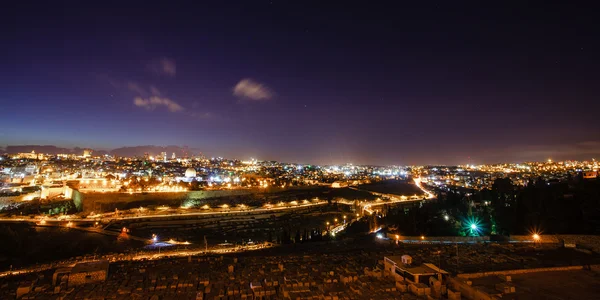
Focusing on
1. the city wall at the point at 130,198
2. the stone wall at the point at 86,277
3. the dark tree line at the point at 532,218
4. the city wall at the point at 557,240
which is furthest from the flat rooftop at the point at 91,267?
the city wall at the point at 130,198

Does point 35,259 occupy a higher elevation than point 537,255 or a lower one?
lower

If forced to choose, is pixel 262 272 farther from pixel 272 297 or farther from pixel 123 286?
pixel 123 286

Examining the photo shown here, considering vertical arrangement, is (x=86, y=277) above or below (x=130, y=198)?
above

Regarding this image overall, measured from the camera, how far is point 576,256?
1019 centimetres

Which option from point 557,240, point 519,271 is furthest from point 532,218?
point 519,271

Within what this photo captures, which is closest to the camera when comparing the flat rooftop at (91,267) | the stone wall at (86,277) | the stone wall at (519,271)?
the stone wall at (86,277)

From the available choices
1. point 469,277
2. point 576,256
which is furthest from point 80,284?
point 576,256

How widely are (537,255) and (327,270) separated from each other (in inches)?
292

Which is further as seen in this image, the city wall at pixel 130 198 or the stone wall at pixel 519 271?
the city wall at pixel 130 198

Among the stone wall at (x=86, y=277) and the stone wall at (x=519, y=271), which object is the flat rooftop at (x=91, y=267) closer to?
the stone wall at (x=86, y=277)

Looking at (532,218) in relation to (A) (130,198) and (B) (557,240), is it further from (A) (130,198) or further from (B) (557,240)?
(A) (130,198)

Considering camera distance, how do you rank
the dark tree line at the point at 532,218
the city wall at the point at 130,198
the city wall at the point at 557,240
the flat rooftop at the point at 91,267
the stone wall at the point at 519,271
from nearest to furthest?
the flat rooftop at the point at 91,267, the stone wall at the point at 519,271, the city wall at the point at 557,240, the dark tree line at the point at 532,218, the city wall at the point at 130,198

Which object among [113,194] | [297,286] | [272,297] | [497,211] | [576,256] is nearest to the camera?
[272,297]

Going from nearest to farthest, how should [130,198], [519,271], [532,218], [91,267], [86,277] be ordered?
[86,277]
[91,267]
[519,271]
[532,218]
[130,198]
